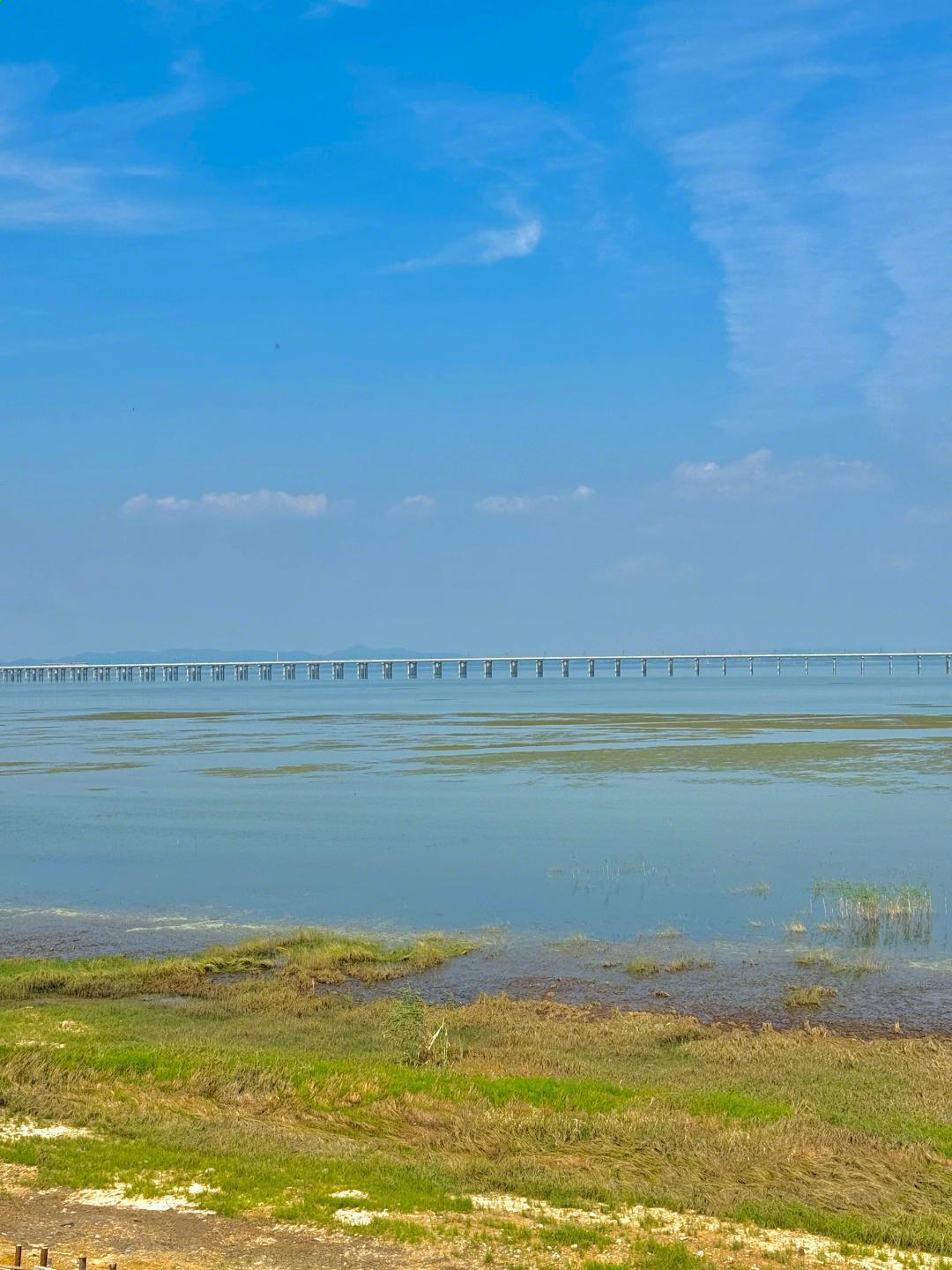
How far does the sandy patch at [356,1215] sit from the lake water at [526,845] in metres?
8.73

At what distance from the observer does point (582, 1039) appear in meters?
14.3

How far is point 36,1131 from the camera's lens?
33.8 feet

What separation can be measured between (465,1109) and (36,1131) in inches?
143

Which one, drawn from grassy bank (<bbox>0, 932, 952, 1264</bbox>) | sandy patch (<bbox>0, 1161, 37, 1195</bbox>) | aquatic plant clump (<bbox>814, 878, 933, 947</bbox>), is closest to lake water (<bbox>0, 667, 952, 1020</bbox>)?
aquatic plant clump (<bbox>814, 878, 933, 947</bbox>)

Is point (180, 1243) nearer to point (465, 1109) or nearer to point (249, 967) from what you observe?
point (465, 1109)

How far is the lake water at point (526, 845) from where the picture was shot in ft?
68.0

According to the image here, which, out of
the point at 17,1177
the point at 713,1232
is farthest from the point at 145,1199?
the point at 713,1232

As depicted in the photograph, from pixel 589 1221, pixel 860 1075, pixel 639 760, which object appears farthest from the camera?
pixel 639 760

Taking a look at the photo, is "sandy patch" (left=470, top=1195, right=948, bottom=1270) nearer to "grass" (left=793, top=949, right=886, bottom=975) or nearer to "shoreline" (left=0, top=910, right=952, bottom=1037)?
"shoreline" (left=0, top=910, right=952, bottom=1037)

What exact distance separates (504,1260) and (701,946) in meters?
12.5

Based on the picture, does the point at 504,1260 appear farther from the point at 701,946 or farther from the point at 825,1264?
the point at 701,946

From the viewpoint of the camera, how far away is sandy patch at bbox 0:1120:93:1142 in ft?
33.3

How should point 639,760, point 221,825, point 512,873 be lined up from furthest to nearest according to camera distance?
point 639,760 → point 221,825 → point 512,873

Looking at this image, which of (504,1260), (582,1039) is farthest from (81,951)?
(504,1260)
